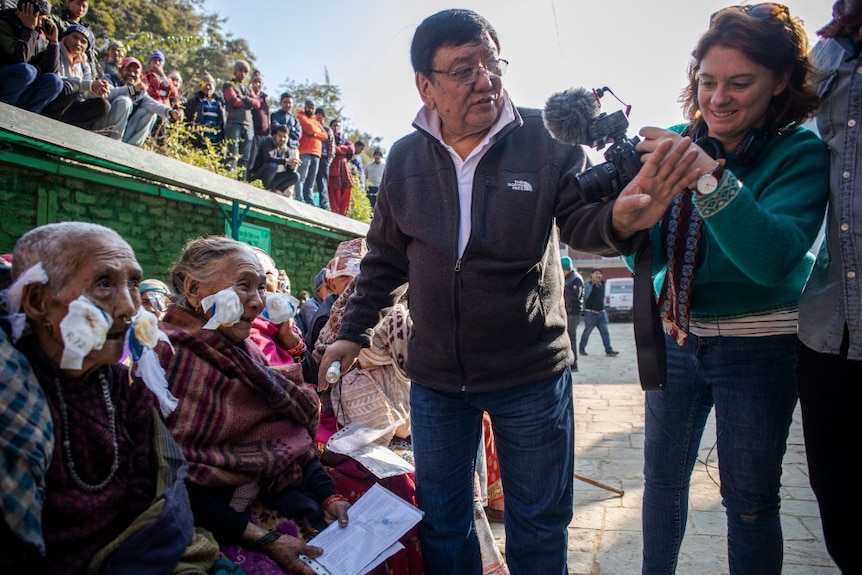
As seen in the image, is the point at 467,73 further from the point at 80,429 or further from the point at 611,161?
the point at 80,429

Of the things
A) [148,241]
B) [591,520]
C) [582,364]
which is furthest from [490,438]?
[582,364]

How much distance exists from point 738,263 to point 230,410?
5.48 ft

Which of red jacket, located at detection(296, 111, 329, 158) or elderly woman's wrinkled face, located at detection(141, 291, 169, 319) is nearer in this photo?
elderly woman's wrinkled face, located at detection(141, 291, 169, 319)

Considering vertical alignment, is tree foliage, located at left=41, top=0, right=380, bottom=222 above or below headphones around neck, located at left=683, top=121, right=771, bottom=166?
above

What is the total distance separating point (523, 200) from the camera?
6.31ft

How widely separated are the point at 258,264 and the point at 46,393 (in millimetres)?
990

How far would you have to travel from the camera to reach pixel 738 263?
5.24 feet

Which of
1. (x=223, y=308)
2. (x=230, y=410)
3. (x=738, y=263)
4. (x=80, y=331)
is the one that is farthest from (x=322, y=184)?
(x=738, y=263)

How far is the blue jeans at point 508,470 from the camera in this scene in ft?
6.34

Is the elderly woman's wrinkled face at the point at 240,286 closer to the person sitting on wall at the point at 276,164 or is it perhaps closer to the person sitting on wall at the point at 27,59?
the person sitting on wall at the point at 27,59

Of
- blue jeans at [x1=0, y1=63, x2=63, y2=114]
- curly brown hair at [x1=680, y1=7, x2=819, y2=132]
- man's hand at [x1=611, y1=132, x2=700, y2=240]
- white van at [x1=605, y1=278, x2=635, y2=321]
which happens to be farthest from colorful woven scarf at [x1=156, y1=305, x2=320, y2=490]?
white van at [x1=605, y1=278, x2=635, y2=321]

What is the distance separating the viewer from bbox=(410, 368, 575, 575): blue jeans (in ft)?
6.34

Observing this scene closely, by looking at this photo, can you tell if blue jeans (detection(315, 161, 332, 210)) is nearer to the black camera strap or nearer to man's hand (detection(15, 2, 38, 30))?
man's hand (detection(15, 2, 38, 30))

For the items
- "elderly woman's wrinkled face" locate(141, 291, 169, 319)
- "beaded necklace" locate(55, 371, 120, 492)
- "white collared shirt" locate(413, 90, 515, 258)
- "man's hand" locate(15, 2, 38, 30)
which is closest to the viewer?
"beaded necklace" locate(55, 371, 120, 492)
